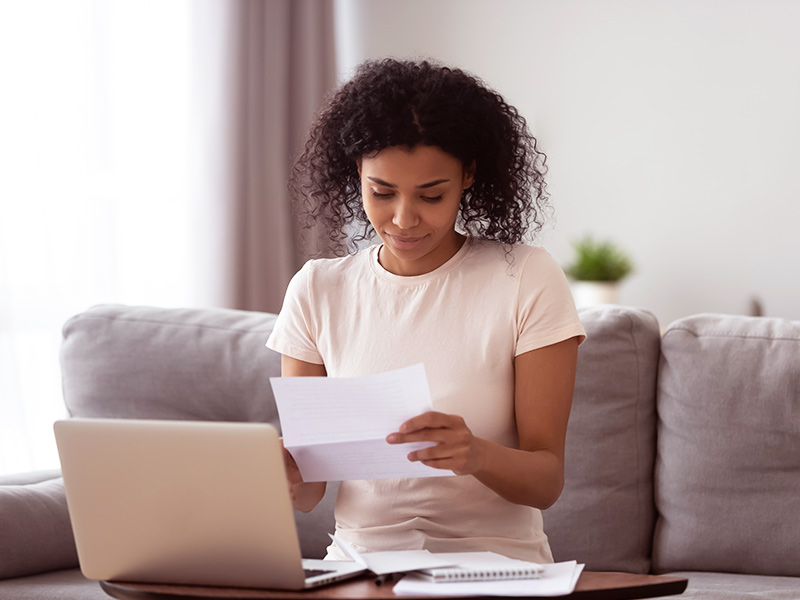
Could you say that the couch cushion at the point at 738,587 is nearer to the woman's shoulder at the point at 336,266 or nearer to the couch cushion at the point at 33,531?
the woman's shoulder at the point at 336,266

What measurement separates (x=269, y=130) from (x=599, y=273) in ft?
4.24

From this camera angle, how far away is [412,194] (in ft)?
4.06

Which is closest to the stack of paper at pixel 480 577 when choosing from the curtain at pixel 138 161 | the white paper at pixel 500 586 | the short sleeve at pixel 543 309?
the white paper at pixel 500 586

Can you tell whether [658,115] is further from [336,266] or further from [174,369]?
[336,266]

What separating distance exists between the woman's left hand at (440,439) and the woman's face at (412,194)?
35 centimetres

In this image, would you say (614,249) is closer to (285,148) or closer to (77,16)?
(285,148)

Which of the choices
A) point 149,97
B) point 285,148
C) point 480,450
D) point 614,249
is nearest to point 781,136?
point 614,249

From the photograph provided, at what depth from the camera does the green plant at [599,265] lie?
3.20 meters

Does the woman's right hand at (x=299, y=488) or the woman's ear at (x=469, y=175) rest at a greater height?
the woman's ear at (x=469, y=175)

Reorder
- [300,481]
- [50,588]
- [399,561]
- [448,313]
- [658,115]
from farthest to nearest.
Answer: [658,115] < [50,588] < [448,313] < [300,481] < [399,561]

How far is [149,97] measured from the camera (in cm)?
286

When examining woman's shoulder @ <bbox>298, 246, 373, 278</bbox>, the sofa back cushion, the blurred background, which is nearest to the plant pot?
the blurred background

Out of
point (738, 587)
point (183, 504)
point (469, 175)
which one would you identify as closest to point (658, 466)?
point (738, 587)

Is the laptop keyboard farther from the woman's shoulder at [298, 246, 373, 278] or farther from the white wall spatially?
the white wall
